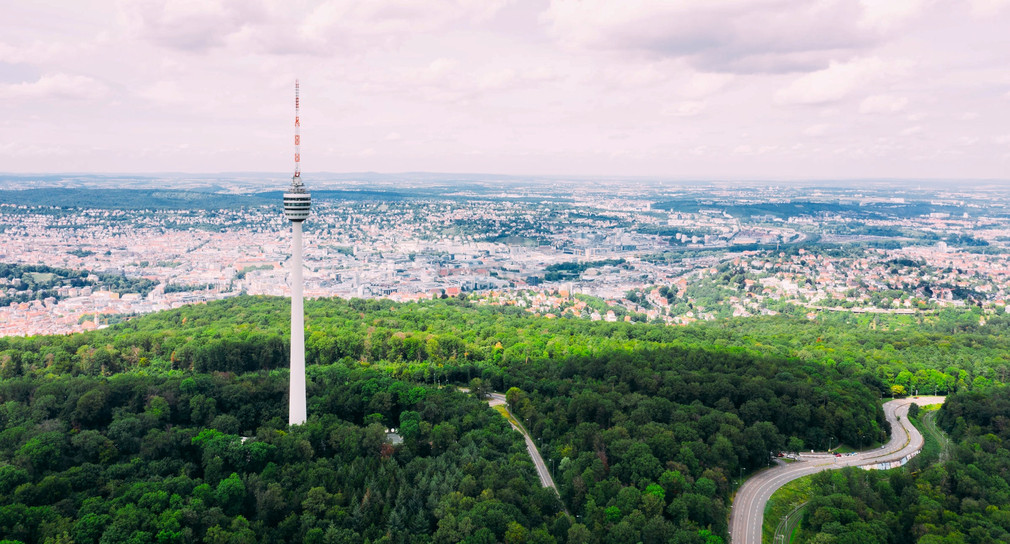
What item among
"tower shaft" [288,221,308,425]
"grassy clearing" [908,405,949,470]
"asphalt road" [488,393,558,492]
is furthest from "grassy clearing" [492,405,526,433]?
"grassy clearing" [908,405,949,470]

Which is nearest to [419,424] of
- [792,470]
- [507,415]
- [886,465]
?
[507,415]

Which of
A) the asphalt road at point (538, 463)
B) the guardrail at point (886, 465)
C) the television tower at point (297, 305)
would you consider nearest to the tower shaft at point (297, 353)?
the television tower at point (297, 305)

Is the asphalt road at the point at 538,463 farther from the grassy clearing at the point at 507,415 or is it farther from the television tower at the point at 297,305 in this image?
the television tower at the point at 297,305

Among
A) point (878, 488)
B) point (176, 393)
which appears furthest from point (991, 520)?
point (176, 393)

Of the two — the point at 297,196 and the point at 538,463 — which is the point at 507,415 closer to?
the point at 538,463

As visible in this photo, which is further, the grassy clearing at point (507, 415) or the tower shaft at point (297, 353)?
the grassy clearing at point (507, 415)

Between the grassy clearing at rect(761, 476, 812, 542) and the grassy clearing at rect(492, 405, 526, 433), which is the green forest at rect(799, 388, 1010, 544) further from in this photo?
the grassy clearing at rect(492, 405, 526, 433)
